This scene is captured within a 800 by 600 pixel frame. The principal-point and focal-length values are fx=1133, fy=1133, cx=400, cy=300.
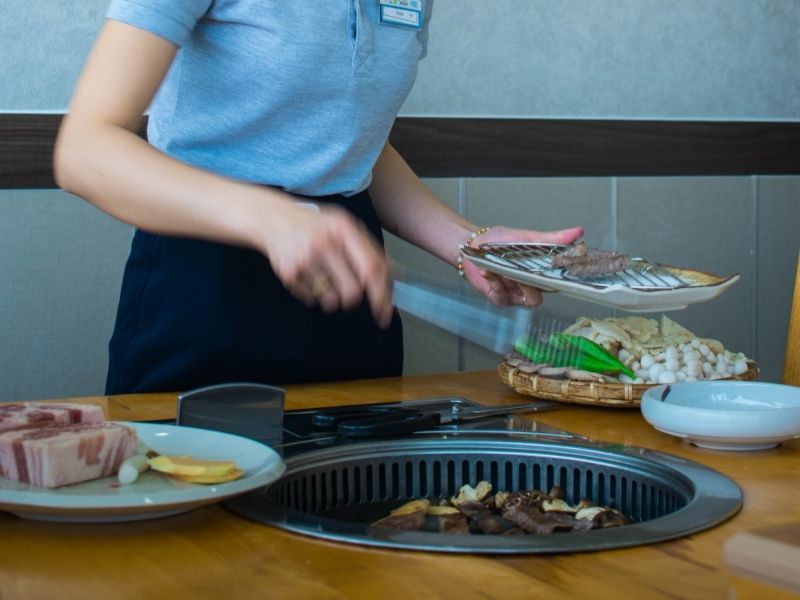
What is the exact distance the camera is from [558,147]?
3023 millimetres

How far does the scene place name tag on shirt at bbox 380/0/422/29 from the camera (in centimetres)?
170

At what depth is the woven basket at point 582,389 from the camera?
1499 millimetres

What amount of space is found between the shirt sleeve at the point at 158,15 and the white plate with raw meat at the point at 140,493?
1.77 ft

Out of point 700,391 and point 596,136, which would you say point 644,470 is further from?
point 596,136

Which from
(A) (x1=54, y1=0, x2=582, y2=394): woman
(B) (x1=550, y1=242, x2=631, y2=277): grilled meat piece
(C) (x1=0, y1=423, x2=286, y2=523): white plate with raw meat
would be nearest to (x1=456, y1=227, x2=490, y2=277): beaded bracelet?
(A) (x1=54, y1=0, x2=582, y2=394): woman

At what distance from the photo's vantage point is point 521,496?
1229 millimetres

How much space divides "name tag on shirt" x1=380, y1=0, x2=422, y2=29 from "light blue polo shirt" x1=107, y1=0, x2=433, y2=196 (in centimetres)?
1

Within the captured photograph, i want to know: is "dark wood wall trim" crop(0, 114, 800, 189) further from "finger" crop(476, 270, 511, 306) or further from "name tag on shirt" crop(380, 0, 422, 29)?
"finger" crop(476, 270, 511, 306)

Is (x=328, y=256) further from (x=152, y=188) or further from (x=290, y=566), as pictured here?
(x=290, y=566)

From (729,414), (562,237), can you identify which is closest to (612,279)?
(729,414)

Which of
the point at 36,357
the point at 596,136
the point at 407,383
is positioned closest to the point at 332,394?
the point at 407,383

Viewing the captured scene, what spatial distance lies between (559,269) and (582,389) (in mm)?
221

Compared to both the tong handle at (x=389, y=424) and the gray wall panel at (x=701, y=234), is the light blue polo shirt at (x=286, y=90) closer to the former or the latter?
the tong handle at (x=389, y=424)

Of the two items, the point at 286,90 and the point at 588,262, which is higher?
the point at 286,90
